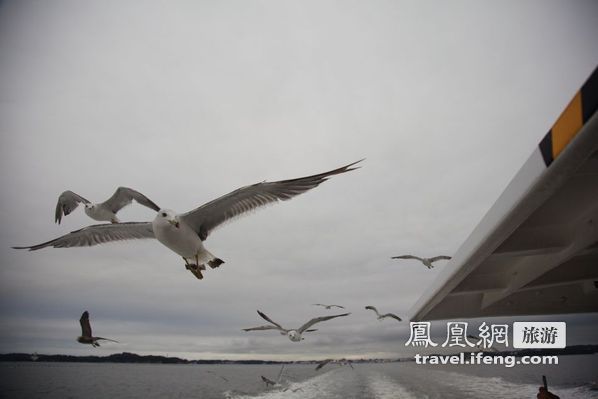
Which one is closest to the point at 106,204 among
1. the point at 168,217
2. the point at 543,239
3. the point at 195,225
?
the point at 195,225

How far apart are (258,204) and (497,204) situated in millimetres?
2526

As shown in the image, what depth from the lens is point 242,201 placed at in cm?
444

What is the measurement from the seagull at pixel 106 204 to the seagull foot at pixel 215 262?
1.68 metres

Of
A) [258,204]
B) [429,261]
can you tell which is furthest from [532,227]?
[429,261]

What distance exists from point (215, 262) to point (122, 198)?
2645 mm

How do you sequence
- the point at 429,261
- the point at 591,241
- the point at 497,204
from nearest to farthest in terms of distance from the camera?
1. the point at 497,204
2. the point at 591,241
3. the point at 429,261

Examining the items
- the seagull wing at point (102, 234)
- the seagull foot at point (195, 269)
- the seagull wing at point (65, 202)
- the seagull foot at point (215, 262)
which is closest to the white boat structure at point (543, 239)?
the seagull foot at point (215, 262)

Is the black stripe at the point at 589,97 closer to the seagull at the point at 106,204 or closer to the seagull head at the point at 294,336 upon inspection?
the seagull at the point at 106,204

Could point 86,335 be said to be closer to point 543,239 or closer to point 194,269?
point 194,269

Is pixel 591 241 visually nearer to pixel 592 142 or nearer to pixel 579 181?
pixel 579 181

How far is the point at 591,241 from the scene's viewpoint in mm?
3021

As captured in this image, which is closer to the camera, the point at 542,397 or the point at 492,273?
the point at 492,273

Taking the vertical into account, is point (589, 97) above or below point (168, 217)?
below

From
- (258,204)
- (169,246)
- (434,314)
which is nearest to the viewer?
(258,204)
